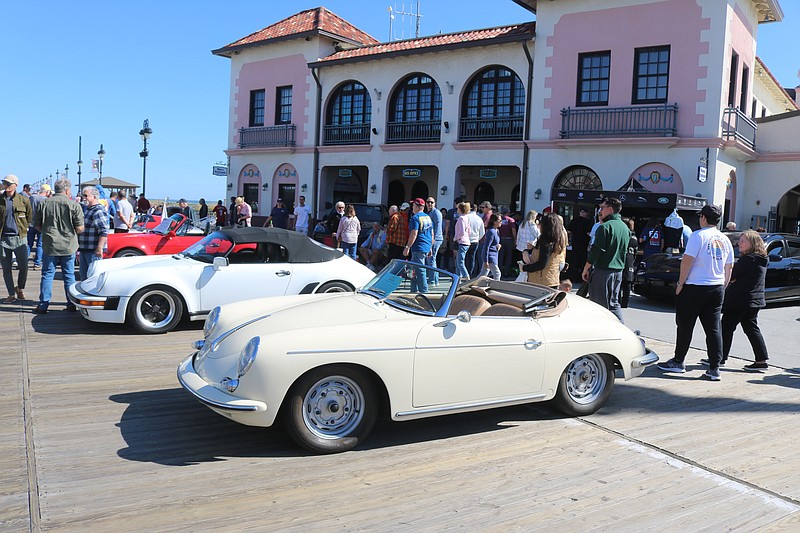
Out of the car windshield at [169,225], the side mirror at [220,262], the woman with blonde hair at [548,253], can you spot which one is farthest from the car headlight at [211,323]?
the car windshield at [169,225]

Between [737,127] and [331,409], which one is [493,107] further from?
[331,409]

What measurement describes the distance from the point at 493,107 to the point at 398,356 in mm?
17267

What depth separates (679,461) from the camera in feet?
15.2

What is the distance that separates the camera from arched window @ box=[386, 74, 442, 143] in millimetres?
22109

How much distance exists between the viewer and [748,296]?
718 cm

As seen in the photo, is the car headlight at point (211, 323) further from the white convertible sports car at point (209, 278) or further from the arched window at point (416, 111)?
the arched window at point (416, 111)

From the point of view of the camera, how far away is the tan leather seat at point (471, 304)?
17.4 ft

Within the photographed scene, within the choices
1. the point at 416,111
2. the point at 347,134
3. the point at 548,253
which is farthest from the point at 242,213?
the point at 548,253

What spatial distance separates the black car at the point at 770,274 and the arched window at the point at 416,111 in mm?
10805

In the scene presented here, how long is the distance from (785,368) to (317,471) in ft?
19.1

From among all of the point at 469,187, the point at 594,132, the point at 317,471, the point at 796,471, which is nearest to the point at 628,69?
the point at 594,132

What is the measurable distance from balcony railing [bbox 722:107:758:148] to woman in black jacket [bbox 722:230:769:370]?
10.9 metres

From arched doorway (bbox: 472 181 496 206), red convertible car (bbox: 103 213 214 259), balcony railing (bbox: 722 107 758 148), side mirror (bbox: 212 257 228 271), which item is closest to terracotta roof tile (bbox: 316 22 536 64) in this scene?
balcony railing (bbox: 722 107 758 148)

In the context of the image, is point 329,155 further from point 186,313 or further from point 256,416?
point 256,416
